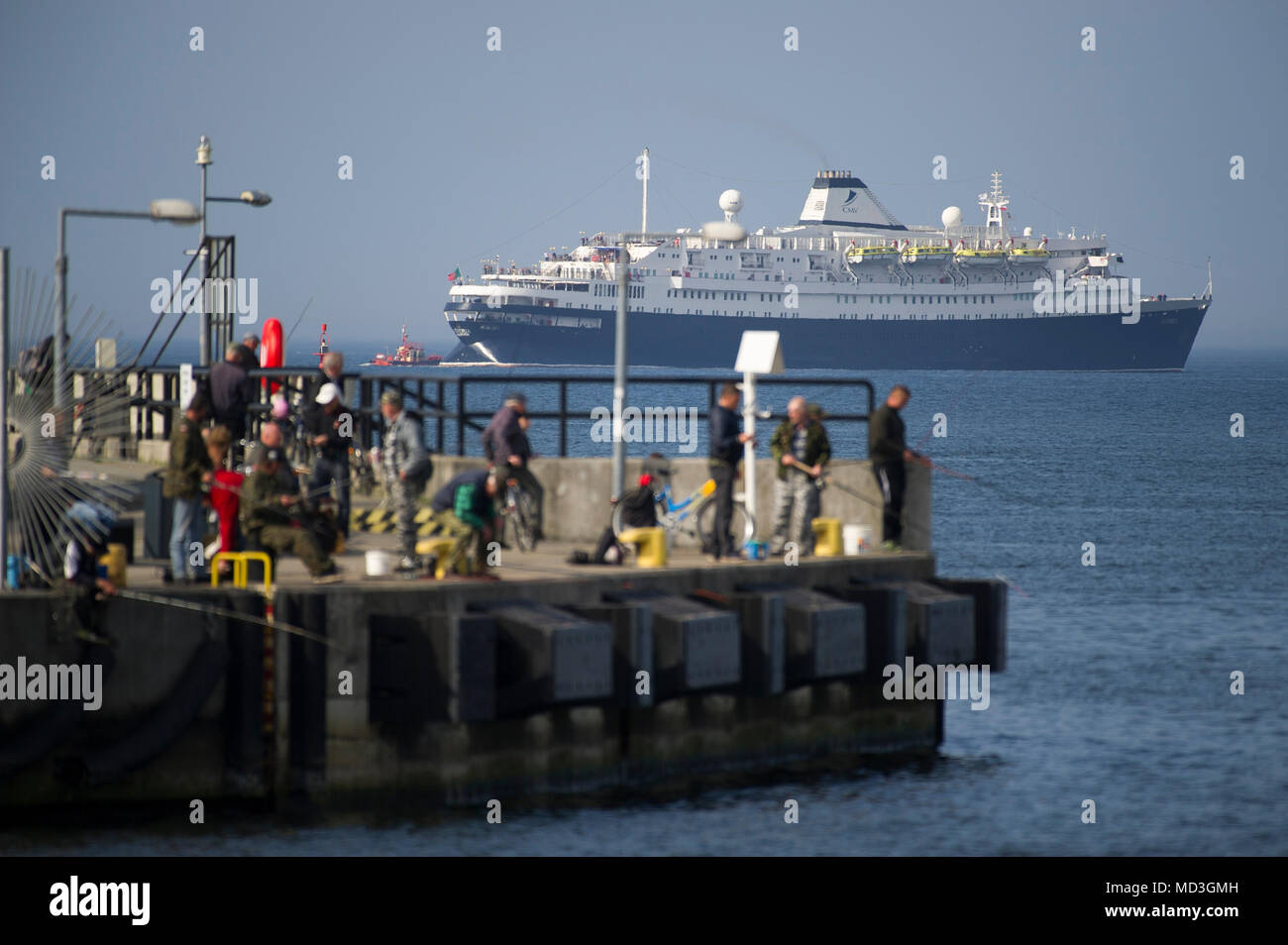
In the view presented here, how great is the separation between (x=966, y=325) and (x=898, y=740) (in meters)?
132

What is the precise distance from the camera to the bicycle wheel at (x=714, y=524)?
16469mm

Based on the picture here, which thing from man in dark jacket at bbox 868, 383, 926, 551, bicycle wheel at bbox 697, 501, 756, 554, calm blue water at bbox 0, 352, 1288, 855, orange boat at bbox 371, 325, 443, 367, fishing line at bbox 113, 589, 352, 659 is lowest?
calm blue water at bbox 0, 352, 1288, 855

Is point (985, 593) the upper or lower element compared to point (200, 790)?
upper

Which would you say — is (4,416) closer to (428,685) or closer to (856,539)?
(428,685)

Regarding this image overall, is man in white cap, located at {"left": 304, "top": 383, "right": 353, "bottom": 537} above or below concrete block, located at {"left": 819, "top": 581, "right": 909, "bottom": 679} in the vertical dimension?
above

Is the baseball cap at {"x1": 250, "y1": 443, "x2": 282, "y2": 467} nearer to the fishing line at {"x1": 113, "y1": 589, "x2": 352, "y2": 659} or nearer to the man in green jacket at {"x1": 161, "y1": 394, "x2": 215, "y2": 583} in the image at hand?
the man in green jacket at {"x1": 161, "y1": 394, "x2": 215, "y2": 583}

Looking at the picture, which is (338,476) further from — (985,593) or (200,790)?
(985,593)

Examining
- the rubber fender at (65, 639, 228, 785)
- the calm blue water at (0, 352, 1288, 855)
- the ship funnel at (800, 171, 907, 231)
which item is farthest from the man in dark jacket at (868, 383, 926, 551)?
the ship funnel at (800, 171, 907, 231)

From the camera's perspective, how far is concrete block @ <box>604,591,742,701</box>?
46.5 feet

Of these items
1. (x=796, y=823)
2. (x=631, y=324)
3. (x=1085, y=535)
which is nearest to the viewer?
(x=796, y=823)

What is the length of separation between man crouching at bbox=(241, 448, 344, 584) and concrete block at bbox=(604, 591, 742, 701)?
2.37 metres

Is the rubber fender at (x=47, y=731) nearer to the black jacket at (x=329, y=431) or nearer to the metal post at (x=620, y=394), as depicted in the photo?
the black jacket at (x=329, y=431)
